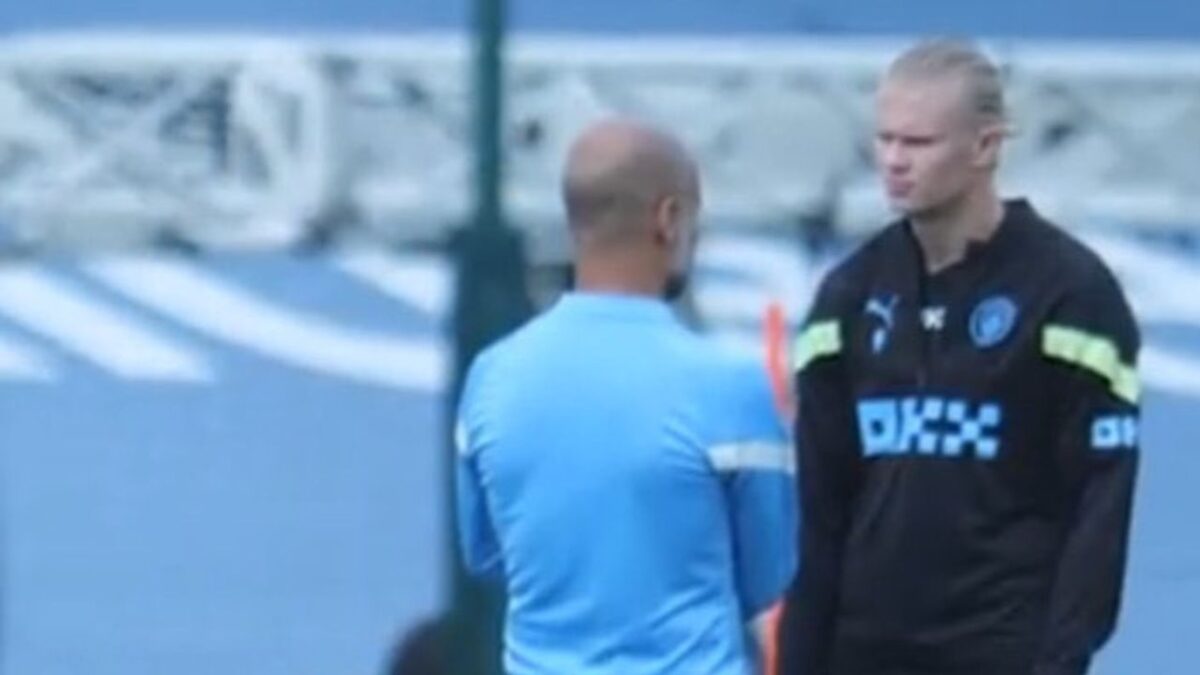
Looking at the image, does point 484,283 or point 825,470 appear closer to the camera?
point 825,470

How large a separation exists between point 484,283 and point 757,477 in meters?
2.31

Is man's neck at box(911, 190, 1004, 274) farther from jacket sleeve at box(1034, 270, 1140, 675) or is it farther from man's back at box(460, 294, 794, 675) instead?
man's back at box(460, 294, 794, 675)

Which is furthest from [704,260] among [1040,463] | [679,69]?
[1040,463]

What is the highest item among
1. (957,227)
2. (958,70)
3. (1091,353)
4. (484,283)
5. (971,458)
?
(958,70)

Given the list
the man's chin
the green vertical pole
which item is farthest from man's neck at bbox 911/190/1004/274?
the green vertical pole

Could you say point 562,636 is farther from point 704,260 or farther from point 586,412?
point 704,260

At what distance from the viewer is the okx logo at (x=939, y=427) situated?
15.6 ft

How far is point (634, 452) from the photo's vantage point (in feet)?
14.9


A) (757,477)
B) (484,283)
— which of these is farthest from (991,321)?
(484,283)

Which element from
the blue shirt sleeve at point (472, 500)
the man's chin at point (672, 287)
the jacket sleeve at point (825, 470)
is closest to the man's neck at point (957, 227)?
the jacket sleeve at point (825, 470)

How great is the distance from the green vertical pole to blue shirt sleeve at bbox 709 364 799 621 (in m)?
1.32

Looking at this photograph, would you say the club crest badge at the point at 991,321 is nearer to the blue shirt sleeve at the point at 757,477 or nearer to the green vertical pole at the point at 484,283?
the blue shirt sleeve at the point at 757,477

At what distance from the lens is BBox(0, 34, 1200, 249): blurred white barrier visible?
8445 mm

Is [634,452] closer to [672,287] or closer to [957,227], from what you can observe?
[672,287]
